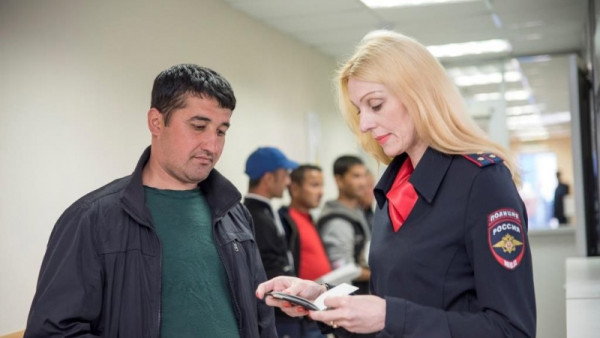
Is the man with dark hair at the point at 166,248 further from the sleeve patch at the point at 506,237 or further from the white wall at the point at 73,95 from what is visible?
the white wall at the point at 73,95

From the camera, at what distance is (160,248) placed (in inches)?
86.5

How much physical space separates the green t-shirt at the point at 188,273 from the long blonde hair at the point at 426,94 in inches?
36.2

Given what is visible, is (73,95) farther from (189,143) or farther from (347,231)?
(347,231)

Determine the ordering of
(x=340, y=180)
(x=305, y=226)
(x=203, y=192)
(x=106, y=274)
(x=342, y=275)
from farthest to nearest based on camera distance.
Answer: (x=340, y=180) → (x=305, y=226) → (x=342, y=275) → (x=203, y=192) → (x=106, y=274)

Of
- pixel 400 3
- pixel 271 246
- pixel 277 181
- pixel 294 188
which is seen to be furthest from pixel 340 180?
pixel 271 246

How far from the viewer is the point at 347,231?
5.34m

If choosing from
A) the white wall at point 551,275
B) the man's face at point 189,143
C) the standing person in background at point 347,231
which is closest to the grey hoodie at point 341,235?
the standing person in background at point 347,231

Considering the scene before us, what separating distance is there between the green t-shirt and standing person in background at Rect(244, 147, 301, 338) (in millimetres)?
1757

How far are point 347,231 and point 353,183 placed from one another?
1.62 feet

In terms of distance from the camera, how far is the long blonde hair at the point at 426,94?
1.54 meters

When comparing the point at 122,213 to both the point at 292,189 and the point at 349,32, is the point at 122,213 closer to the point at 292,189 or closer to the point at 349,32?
the point at 292,189

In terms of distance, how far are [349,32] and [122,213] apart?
5249 mm

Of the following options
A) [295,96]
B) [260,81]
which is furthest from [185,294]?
[295,96]

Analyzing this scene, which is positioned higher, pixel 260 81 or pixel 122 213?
pixel 260 81
